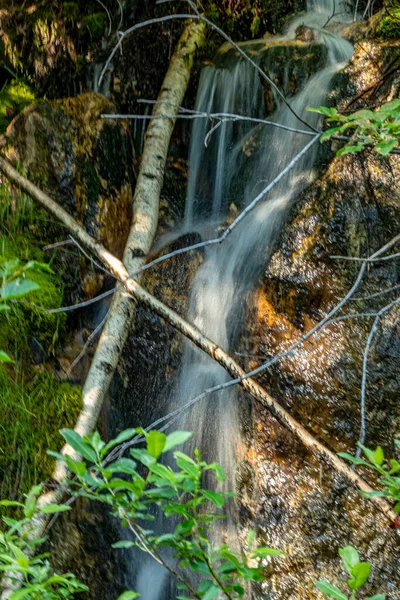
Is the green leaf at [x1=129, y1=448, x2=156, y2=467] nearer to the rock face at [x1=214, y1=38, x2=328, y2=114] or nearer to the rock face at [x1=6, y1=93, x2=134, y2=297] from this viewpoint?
the rock face at [x1=6, y1=93, x2=134, y2=297]

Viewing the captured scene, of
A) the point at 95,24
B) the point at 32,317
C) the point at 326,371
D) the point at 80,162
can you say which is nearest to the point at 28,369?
the point at 32,317

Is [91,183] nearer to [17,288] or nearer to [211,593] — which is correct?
[17,288]

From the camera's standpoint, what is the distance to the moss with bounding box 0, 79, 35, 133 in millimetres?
4203

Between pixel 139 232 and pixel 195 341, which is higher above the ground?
pixel 139 232

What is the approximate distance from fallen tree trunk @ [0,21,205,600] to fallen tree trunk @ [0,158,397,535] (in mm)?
66

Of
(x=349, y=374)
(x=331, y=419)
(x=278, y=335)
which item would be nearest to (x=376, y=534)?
(x=331, y=419)

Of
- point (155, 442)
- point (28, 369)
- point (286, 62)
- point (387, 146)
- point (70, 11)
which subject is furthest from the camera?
point (286, 62)

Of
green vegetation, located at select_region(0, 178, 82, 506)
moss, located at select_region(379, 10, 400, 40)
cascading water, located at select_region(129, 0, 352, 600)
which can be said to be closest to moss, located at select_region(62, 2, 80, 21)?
cascading water, located at select_region(129, 0, 352, 600)

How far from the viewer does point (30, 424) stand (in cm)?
285

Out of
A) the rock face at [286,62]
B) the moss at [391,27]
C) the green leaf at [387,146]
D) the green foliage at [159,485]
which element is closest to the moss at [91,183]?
the rock face at [286,62]

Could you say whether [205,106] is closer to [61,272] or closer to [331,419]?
[61,272]

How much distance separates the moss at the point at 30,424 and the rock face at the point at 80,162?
79cm

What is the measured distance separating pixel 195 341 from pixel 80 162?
1638mm

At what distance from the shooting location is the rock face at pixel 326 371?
8.59 ft
